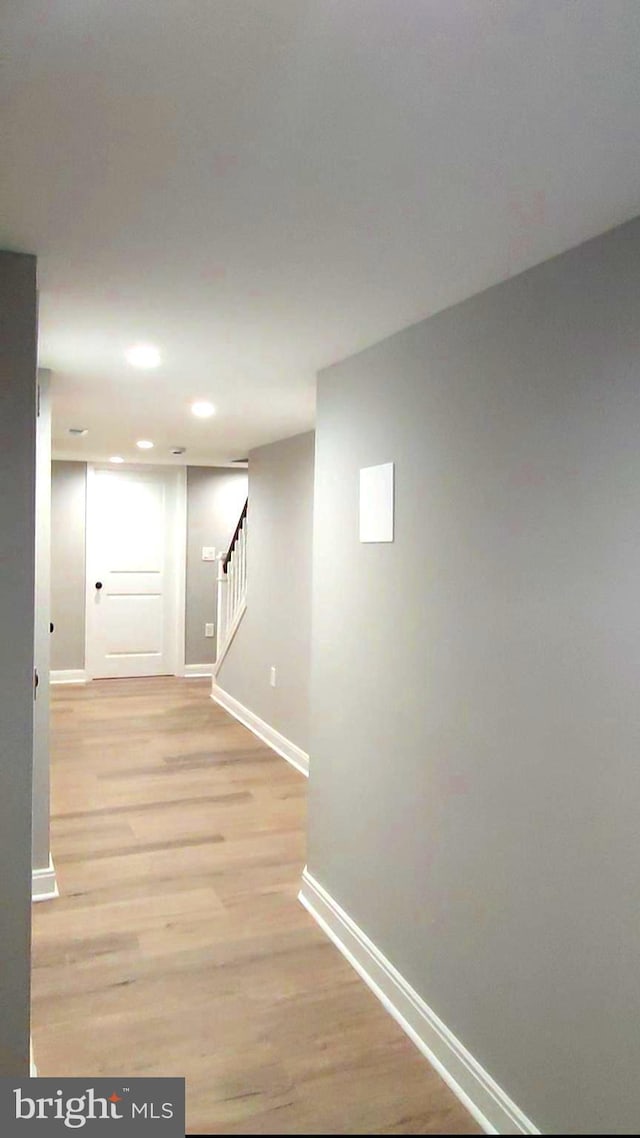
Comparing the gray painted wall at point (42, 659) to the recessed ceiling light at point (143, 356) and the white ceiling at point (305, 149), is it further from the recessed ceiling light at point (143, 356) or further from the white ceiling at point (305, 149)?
the white ceiling at point (305, 149)

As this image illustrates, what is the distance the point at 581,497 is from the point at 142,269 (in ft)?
4.08

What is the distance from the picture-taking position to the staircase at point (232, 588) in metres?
6.51

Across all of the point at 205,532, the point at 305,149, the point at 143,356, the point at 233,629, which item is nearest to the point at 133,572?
the point at 205,532

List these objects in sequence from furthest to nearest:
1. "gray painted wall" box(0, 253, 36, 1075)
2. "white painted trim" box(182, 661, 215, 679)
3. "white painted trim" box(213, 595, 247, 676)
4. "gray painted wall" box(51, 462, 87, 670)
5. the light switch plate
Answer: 1. "white painted trim" box(182, 661, 215, 679)
2. "gray painted wall" box(51, 462, 87, 670)
3. "white painted trim" box(213, 595, 247, 676)
4. the light switch plate
5. "gray painted wall" box(0, 253, 36, 1075)

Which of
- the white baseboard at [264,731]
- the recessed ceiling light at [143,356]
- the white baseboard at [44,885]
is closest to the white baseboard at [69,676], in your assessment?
the white baseboard at [264,731]

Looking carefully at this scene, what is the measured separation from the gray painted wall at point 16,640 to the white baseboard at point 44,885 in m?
1.32

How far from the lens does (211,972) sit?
272 centimetres

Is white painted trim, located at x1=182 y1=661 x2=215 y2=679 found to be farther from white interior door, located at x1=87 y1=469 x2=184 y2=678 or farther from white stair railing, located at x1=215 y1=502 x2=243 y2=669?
white stair railing, located at x1=215 y1=502 x2=243 y2=669

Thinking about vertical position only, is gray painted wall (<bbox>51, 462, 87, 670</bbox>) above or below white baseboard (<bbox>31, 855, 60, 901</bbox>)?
above

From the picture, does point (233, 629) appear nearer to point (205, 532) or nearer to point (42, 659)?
point (205, 532)

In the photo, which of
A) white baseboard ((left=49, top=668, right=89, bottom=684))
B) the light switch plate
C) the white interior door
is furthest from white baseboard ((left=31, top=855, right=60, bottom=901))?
the white interior door

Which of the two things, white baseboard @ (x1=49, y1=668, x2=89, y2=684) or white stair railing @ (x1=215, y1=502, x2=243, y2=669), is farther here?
white baseboard @ (x1=49, y1=668, x2=89, y2=684)

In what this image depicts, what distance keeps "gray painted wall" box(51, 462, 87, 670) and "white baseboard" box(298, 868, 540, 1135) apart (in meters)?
5.08

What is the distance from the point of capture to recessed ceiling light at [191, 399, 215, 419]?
3.93m
